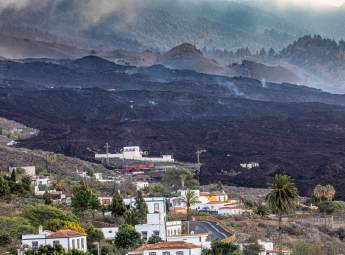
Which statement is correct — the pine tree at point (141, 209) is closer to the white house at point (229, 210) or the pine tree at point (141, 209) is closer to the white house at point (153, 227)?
the white house at point (153, 227)

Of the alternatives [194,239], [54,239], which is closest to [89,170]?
[194,239]

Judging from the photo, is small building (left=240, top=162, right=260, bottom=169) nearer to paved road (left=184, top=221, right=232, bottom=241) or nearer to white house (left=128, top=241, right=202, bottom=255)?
paved road (left=184, top=221, right=232, bottom=241)

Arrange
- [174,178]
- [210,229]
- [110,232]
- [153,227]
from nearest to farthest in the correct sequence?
[153,227] → [110,232] → [210,229] → [174,178]

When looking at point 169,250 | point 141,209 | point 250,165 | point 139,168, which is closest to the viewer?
point 169,250

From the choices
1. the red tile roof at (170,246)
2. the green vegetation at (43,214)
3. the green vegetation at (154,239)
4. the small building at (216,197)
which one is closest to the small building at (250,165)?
the small building at (216,197)

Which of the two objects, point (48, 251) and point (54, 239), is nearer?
point (48, 251)

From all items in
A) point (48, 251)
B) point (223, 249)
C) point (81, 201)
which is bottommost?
point (223, 249)

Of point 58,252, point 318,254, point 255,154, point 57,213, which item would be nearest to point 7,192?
point 57,213

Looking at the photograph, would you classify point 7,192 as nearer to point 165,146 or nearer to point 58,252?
point 58,252

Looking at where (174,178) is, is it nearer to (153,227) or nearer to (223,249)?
(153,227)
